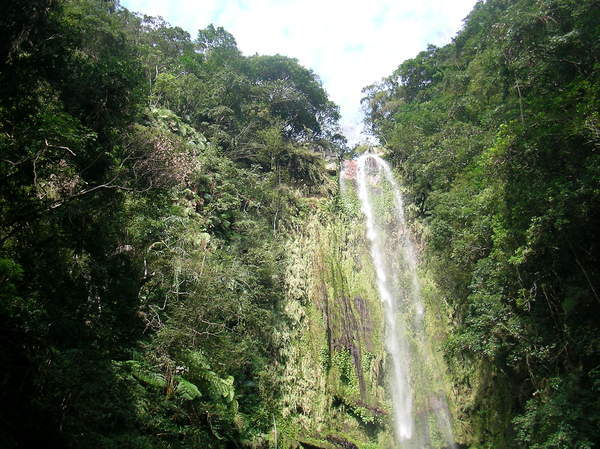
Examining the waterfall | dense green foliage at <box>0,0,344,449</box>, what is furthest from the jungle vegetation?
the waterfall

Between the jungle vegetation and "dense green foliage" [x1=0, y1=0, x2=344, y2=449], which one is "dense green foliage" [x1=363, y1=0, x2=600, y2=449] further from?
"dense green foliage" [x1=0, y1=0, x2=344, y2=449]

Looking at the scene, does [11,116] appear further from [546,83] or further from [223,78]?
[223,78]

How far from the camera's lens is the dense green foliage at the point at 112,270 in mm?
4934

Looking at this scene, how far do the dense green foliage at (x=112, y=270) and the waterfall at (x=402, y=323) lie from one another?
15.8 feet

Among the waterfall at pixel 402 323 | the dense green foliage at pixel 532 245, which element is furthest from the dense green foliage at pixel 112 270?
the dense green foliage at pixel 532 245

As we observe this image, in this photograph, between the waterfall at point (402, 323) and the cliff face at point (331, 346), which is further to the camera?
the waterfall at point (402, 323)

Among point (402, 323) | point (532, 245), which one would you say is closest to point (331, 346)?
point (402, 323)

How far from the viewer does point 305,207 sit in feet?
61.3

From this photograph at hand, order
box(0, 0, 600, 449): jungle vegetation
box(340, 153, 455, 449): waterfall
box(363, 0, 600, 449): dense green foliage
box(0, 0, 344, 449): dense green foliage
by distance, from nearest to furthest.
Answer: box(0, 0, 344, 449): dense green foliage, box(0, 0, 600, 449): jungle vegetation, box(363, 0, 600, 449): dense green foliage, box(340, 153, 455, 449): waterfall

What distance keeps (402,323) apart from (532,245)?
25.9 feet

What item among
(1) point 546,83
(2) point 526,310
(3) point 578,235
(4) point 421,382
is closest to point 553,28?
(1) point 546,83

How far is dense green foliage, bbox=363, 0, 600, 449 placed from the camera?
8.07 meters

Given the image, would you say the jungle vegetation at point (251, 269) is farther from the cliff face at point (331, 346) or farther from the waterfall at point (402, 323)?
the waterfall at point (402, 323)

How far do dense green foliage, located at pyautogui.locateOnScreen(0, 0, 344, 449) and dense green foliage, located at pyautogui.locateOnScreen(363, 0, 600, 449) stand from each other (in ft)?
20.0
